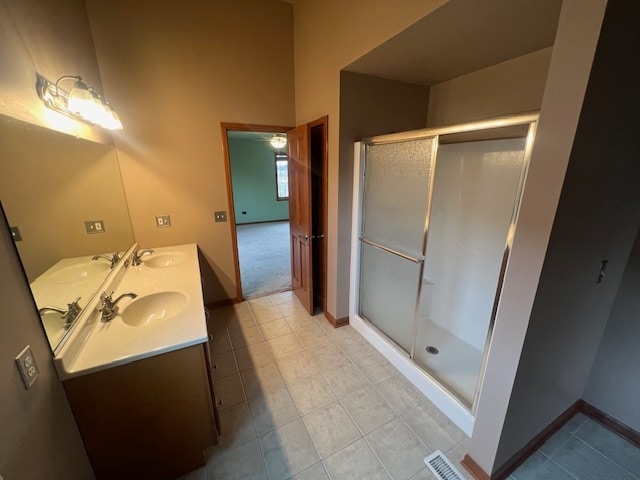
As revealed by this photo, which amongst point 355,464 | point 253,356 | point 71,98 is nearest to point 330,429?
point 355,464

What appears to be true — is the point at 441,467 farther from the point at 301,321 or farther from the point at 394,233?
the point at 301,321

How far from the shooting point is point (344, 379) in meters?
1.94

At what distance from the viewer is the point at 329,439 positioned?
1.50 meters

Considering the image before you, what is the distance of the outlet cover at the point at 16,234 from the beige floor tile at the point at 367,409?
6.13 feet

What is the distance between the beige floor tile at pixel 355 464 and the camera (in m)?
1.33

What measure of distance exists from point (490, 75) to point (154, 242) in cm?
320

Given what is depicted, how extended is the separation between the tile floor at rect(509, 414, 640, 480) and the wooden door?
1956 mm

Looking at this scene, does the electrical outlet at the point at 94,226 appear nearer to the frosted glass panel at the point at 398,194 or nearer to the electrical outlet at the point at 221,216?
the electrical outlet at the point at 221,216

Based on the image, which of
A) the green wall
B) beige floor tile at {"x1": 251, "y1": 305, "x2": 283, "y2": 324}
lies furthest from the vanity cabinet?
the green wall

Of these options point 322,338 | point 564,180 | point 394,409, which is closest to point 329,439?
point 394,409

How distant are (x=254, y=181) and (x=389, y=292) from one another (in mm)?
5986

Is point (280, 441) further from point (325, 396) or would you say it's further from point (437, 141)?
point (437, 141)

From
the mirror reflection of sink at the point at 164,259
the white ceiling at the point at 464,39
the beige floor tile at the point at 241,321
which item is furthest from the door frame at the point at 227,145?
the white ceiling at the point at 464,39

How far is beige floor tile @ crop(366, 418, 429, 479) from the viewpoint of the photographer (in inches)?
53.4
